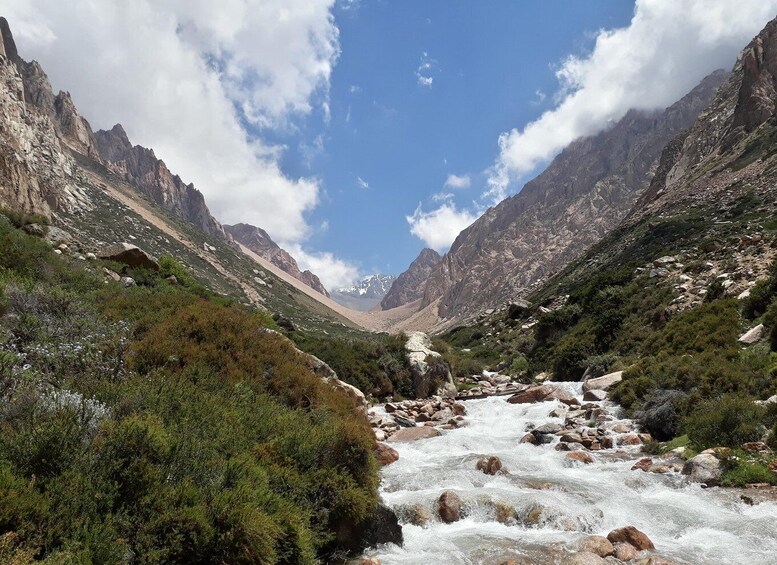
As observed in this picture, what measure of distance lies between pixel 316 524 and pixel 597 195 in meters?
217

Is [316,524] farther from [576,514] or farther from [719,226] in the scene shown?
[719,226]

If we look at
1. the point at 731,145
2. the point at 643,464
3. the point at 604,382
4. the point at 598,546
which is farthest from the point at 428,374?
the point at 731,145

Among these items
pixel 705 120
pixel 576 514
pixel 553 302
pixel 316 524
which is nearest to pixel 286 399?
pixel 316 524

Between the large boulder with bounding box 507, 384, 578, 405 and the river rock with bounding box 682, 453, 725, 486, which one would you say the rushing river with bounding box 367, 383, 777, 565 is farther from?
the large boulder with bounding box 507, 384, 578, 405

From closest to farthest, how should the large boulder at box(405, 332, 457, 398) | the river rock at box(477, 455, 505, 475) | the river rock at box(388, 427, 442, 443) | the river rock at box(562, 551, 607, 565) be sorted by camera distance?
the river rock at box(562, 551, 607, 565) → the river rock at box(477, 455, 505, 475) → the river rock at box(388, 427, 442, 443) → the large boulder at box(405, 332, 457, 398)

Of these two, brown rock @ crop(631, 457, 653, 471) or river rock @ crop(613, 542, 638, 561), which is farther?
brown rock @ crop(631, 457, 653, 471)

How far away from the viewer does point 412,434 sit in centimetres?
1420

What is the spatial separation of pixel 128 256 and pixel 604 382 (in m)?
22.4

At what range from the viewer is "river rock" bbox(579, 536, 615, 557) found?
21.3ft

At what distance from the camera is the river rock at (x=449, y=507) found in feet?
26.0

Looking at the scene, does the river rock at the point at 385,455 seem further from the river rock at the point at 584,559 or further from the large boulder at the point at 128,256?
the large boulder at the point at 128,256

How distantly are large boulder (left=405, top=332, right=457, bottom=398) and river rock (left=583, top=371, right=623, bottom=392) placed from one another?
7.00 meters

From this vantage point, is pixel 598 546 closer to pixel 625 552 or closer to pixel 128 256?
pixel 625 552

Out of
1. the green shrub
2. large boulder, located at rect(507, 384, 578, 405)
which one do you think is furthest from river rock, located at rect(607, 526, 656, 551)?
large boulder, located at rect(507, 384, 578, 405)
